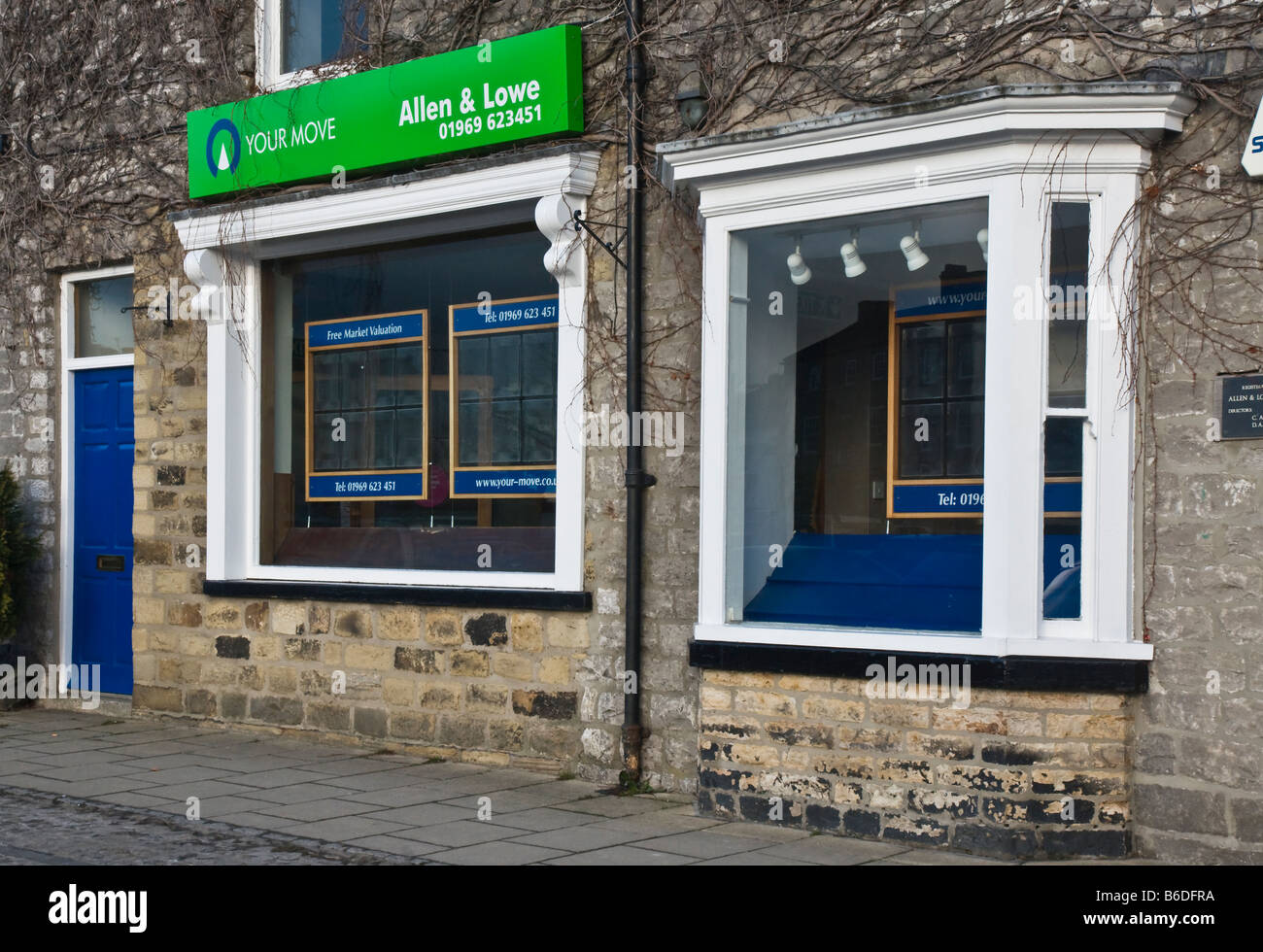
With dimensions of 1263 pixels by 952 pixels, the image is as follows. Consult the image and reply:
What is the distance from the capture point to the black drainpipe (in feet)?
24.9

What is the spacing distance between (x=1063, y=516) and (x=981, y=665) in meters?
0.74

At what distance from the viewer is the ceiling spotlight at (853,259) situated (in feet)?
22.8

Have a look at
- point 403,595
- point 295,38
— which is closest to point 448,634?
point 403,595

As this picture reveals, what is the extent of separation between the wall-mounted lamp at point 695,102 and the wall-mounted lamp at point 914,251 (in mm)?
1281

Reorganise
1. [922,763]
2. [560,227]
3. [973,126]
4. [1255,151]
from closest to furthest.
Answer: [1255,151]
[973,126]
[922,763]
[560,227]

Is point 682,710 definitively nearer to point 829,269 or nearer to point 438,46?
point 829,269

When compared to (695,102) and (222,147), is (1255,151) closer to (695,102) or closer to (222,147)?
(695,102)

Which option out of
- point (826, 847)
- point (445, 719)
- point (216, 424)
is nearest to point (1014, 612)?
point (826, 847)

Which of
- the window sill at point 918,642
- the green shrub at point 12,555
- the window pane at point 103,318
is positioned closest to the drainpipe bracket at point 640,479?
the window sill at point 918,642

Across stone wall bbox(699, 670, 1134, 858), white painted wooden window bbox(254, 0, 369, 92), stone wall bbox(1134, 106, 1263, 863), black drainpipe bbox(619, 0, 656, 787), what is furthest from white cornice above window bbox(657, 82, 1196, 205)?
white painted wooden window bbox(254, 0, 369, 92)

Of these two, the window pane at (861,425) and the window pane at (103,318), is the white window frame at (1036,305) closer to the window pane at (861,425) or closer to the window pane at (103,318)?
the window pane at (861,425)

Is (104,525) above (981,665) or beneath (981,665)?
above

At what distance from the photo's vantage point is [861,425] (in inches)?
278
